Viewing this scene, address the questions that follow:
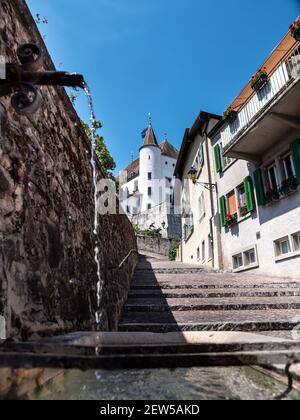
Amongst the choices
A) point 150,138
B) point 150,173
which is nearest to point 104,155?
point 150,173

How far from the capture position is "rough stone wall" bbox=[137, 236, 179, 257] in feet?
118

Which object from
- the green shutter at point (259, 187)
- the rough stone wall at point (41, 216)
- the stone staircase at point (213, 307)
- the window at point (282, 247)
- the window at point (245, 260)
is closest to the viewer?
the rough stone wall at point (41, 216)

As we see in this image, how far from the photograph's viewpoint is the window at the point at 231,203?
14093mm

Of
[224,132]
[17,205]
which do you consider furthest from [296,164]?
[17,205]

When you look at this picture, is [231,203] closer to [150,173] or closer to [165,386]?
[165,386]

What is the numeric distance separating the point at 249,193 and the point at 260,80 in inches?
166

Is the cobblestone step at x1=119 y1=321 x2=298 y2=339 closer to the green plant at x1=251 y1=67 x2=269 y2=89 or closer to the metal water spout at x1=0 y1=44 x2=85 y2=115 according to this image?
the metal water spout at x1=0 y1=44 x2=85 y2=115

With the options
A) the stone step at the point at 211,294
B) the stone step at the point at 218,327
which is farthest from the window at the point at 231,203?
the stone step at the point at 218,327

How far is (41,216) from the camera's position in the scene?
2.62 metres

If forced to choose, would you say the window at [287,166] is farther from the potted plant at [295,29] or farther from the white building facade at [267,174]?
the potted plant at [295,29]

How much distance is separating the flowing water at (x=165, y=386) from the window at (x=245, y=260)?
11.0m

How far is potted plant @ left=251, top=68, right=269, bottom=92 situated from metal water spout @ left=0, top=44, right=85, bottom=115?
9.90 meters
